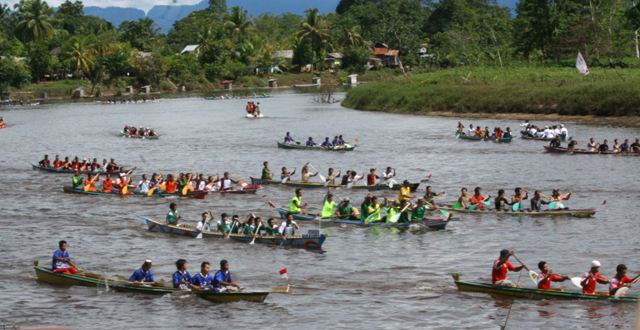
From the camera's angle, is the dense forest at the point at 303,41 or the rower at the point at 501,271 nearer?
the rower at the point at 501,271

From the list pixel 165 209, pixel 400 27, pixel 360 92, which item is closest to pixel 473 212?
pixel 165 209

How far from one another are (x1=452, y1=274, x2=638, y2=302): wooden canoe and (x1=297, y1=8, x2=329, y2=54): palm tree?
135 meters

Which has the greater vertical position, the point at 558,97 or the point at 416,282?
the point at 558,97

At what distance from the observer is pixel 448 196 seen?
46500 mm

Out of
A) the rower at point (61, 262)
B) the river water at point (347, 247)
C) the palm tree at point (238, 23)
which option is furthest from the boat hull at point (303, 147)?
the palm tree at point (238, 23)

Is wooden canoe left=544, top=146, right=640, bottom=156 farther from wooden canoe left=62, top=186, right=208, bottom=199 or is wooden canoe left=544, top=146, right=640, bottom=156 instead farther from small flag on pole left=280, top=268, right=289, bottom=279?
small flag on pole left=280, top=268, right=289, bottom=279

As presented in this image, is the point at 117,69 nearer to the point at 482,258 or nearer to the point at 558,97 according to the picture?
the point at 558,97

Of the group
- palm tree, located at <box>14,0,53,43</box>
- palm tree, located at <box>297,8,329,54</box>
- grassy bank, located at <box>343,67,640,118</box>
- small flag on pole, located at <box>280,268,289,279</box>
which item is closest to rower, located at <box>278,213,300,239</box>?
small flag on pole, located at <box>280,268,289,279</box>

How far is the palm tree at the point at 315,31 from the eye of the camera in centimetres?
16188

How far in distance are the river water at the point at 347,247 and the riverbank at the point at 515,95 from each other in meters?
6.85

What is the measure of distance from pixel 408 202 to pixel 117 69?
381 feet

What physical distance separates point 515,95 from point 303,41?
3156 inches

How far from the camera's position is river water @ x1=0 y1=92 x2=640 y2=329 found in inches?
1057

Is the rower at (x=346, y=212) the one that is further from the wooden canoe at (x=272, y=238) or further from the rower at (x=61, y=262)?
the rower at (x=61, y=262)
